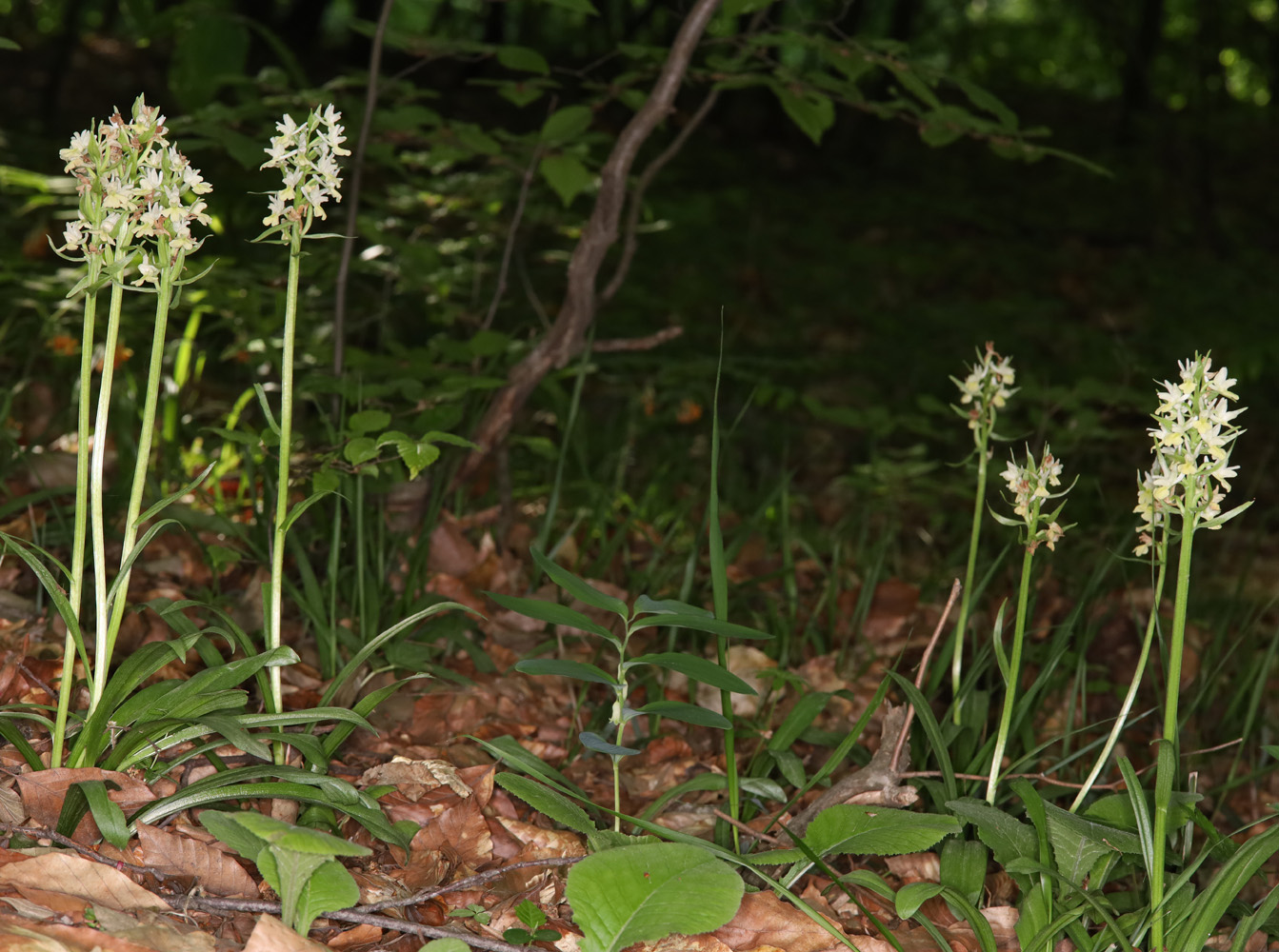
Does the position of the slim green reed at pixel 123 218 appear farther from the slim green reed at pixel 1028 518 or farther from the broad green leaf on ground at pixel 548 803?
the slim green reed at pixel 1028 518

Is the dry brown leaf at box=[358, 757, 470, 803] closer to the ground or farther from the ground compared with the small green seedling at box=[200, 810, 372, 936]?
closer to the ground

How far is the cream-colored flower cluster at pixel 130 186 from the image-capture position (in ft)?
4.17

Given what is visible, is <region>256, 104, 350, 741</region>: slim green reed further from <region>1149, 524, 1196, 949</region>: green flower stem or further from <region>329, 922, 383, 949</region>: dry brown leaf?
<region>1149, 524, 1196, 949</region>: green flower stem

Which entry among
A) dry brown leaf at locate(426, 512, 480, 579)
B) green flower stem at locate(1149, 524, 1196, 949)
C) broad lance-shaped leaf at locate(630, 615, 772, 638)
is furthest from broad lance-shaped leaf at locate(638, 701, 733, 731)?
dry brown leaf at locate(426, 512, 480, 579)

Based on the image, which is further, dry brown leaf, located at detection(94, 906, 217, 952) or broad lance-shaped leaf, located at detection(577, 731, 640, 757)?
broad lance-shaped leaf, located at detection(577, 731, 640, 757)

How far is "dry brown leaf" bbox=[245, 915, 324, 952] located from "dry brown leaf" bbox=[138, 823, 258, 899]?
0.18m

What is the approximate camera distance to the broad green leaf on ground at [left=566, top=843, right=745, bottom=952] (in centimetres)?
125

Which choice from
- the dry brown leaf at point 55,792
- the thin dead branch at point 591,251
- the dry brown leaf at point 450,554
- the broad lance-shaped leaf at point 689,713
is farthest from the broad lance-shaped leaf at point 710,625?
the dry brown leaf at point 450,554

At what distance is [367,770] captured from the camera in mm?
1696

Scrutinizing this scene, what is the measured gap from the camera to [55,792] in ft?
4.55

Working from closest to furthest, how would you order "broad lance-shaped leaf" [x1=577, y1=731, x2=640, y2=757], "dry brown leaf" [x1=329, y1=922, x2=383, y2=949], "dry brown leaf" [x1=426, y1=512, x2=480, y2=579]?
"dry brown leaf" [x1=329, y1=922, x2=383, y2=949], "broad lance-shaped leaf" [x1=577, y1=731, x2=640, y2=757], "dry brown leaf" [x1=426, y1=512, x2=480, y2=579]

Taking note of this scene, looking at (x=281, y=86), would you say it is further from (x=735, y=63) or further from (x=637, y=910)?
(x=637, y=910)

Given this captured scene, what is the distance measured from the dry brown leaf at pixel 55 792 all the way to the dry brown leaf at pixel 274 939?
13.2 inches

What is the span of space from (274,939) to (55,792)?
0.43 meters
